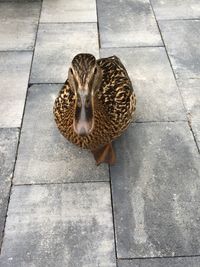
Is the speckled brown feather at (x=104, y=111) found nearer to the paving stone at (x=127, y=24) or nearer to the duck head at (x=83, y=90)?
the duck head at (x=83, y=90)

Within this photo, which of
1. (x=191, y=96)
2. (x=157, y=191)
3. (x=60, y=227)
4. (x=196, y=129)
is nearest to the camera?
(x=60, y=227)

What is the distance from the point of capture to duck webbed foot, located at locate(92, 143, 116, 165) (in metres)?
3.16

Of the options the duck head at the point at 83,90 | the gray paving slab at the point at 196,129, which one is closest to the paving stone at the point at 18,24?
the gray paving slab at the point at 196,129

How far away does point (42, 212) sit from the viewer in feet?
9.60

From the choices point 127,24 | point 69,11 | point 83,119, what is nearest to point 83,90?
point 83,119

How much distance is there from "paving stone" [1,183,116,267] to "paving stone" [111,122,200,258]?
11 centimetres

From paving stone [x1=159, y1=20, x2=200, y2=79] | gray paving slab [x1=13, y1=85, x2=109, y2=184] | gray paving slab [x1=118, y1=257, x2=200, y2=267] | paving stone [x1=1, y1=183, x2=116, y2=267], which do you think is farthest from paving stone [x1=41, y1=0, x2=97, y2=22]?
gray paving slab [x1=118, y1=257, x2=200, y2=267]

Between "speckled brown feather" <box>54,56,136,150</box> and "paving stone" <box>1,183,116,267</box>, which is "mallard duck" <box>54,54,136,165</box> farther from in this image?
"paving stone" <box>1,183,116,267</box>

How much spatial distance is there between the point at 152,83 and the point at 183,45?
31.2 inches

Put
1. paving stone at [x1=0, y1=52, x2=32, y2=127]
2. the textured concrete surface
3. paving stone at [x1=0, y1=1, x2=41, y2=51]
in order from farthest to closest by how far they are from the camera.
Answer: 1. paving stone at [x1=0, y1=1, x2=41, y2=51]
2. paving stone at [x1=0, y1=52, x2=32, y2=127]
3. the textured concrete surface

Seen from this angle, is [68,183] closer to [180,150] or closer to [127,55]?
[180,150]

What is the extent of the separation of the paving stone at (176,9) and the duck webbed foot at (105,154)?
238 centimetres

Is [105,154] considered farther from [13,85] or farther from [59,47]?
[59,47]

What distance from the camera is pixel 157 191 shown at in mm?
3066
